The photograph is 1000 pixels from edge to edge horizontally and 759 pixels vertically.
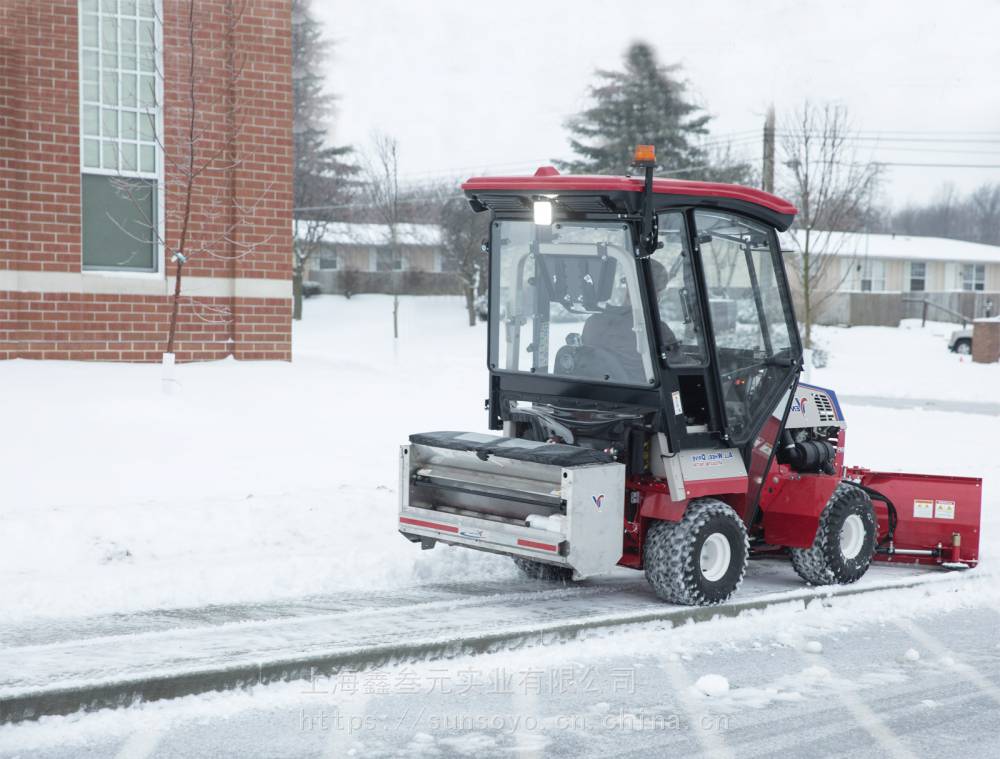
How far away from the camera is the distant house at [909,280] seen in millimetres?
50375

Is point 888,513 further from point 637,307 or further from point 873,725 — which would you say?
point 873,725

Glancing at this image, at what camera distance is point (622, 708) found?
5.62 m

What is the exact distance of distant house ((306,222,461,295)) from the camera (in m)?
53.9

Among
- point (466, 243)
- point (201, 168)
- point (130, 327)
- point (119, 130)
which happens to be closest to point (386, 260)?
point (466, 243)

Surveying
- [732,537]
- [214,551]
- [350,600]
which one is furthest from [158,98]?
[732,537]

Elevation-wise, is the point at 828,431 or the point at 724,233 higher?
the point at 724,233

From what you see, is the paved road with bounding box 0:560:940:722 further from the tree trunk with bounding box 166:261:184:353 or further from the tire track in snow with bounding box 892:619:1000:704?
the tree trunk with bounding box 166:261:184:353

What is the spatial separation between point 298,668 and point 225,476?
16.7 feet

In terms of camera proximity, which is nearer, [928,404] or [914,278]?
[928,404]

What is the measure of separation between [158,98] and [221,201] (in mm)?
1460

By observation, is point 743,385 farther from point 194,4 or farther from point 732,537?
point 194,4

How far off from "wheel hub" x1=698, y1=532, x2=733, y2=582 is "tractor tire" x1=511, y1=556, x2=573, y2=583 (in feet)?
3.63

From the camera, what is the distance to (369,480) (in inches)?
438

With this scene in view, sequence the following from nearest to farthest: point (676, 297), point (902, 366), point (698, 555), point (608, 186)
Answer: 1. point (608, 186)
2. point (698, 555)
3. point (676, 297)
4. point (902, 366)
